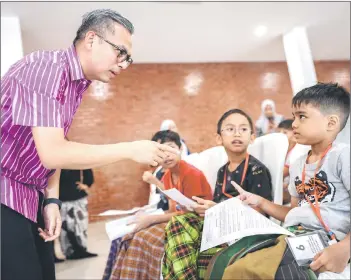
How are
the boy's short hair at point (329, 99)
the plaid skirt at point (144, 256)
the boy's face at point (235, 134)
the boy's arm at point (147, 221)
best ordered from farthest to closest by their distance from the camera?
the boy's arm at point (147, 221) → the plaid skirt at point (144, 256) → the boy's face at point (235, 134) → the boy's short hair at point (329, 99)

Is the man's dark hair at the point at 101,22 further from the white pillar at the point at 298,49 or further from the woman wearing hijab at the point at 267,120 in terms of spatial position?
the woman wearing hijab at the point at 267,120

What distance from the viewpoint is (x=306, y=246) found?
775mm

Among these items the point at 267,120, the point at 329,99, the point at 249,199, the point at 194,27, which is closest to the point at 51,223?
the point at 249,199

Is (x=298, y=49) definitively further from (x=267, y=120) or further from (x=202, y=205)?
(x=202, y=205)

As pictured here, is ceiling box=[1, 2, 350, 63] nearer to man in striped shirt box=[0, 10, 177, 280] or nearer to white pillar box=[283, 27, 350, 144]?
white pillar box=[283, 27, 350, 144]

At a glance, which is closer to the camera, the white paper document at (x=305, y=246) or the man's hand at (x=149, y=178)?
the white paper document at (x=305, y=246)

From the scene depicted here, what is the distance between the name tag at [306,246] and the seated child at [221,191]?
0.25 m

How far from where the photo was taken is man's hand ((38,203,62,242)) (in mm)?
805

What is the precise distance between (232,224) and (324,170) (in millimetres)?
265

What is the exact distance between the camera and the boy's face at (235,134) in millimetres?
1124

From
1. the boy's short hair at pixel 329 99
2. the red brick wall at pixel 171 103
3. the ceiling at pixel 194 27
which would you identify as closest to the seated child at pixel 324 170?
the boy's short hair at pixel 329 99

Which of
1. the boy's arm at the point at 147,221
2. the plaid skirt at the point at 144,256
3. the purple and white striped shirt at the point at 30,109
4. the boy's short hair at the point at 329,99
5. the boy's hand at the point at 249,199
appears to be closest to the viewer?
the purple and white striped shirt at the point at 30,109

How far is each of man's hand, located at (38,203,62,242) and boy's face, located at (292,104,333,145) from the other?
0.63m

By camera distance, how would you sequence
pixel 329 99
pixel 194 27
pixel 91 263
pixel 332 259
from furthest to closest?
pixel 91 263, pixel 194 27, pixel 329 99, pixel 332 259
